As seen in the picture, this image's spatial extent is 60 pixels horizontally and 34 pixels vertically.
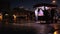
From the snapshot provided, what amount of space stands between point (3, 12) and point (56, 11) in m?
5.83

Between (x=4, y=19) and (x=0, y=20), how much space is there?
45 cm

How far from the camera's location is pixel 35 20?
1809 centimetres

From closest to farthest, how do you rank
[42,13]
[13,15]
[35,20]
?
[42,13]
[35,20]
[13,15]

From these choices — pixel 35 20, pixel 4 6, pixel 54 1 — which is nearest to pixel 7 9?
pixel 4 6

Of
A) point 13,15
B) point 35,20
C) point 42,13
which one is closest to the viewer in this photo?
point 42,13

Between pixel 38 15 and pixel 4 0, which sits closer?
Result: pixel 38 15

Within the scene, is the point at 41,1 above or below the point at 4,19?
above

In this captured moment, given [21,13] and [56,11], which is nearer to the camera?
[56,11]

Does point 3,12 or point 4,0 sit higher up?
point 4,0

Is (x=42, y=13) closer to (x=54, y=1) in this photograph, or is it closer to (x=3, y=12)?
(x=54, y=1)

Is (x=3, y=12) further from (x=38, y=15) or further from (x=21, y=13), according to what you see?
(x=38, y=15)

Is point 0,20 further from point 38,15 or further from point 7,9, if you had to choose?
point 38,15

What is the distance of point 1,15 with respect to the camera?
64.6ft

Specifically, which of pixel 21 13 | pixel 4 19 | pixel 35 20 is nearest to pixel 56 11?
pixel 35 20
